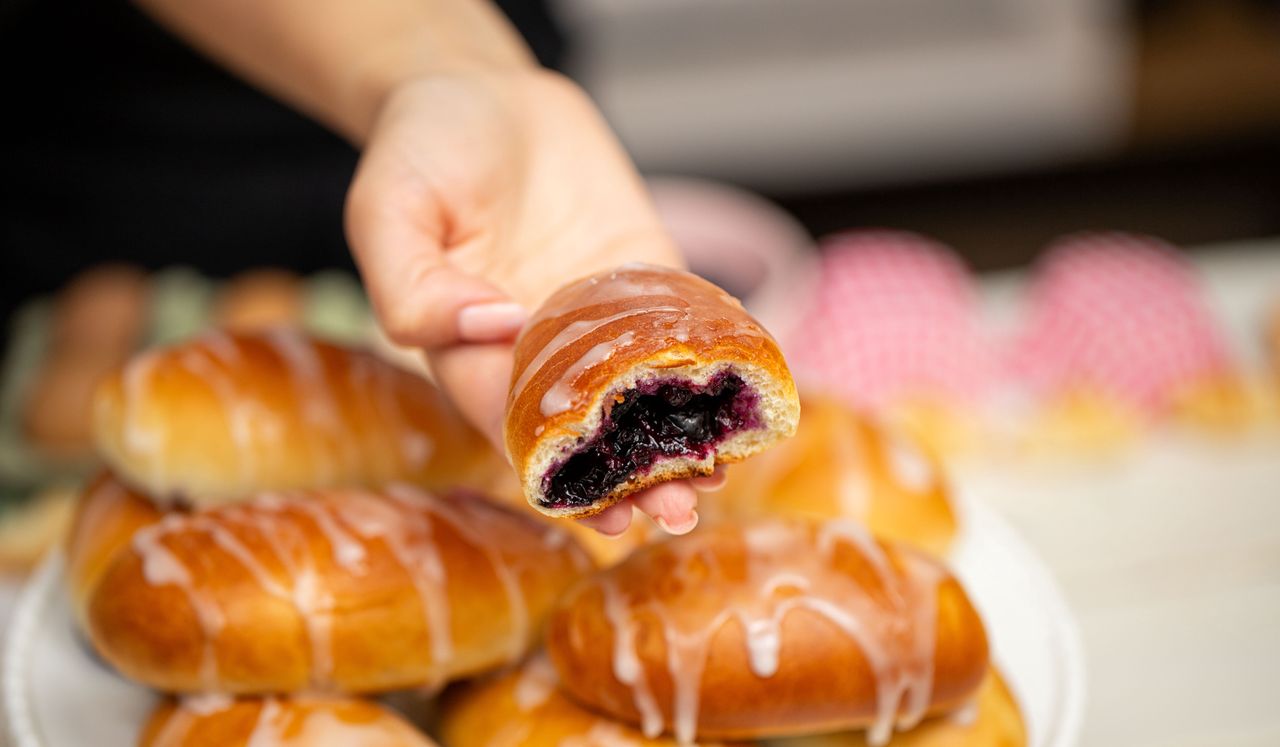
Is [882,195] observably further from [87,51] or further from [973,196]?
[87,51]

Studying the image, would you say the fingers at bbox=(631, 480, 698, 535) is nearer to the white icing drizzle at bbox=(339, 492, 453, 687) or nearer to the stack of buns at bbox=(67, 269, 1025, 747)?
the stack of buns at bbox=(67, 269, 1025, 747)

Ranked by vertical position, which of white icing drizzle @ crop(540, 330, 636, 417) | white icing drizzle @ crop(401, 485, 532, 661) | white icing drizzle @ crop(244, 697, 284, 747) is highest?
white icing drizzle @ crop(540, 330, 636, 417)

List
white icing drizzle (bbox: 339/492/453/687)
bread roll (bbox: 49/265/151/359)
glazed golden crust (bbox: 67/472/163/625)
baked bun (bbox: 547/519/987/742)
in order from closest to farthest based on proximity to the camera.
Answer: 1. baked bun (bbox: 547/519/987/742)
2. white icing drizzle (bbox: 339/492/453/687)
3. glazed golden crust (bbox: 67/472/163/625)
4. bread roll (bbox: 49/265/151/359)

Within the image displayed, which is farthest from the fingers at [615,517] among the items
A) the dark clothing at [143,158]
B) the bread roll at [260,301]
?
the dark clothing at [143,158]

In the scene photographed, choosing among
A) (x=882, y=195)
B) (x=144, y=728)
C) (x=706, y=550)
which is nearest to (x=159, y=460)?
(x=144, y=728)

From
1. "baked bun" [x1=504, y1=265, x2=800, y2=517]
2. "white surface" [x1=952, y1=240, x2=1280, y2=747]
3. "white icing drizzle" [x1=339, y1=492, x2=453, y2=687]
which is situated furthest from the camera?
"white surface" [x1=952, y1=240, x2=1280, y2=747]

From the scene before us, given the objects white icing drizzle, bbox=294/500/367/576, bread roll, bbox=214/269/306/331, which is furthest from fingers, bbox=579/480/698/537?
bread roll, bbox=214/269/306/331

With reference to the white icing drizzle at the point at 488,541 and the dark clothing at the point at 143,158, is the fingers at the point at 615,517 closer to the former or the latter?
the white icing drizzle at the point at 488,541
